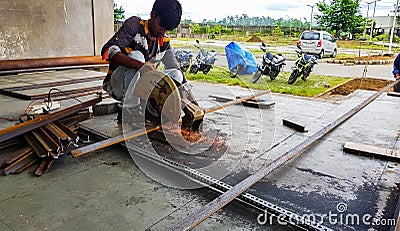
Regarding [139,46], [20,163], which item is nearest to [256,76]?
[139,46]

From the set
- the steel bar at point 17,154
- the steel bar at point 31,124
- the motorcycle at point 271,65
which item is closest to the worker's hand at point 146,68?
the steel bar at point 31,124

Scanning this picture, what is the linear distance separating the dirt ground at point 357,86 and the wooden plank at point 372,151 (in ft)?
10.5

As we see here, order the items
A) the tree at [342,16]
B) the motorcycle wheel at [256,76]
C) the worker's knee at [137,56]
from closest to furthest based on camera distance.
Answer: the worker's knee at [137,56], the motorcycle wheel at [256,76], the tree at [342,16]

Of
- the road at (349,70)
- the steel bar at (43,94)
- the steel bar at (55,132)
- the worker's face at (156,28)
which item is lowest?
the steel bar at (55,132)

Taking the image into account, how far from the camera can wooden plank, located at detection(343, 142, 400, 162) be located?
2834 mm

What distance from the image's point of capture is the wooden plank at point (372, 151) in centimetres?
283

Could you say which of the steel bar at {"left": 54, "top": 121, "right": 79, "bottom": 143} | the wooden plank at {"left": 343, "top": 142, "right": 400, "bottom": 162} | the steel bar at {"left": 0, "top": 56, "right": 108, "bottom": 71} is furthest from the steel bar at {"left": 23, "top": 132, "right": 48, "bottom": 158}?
the steel bar at {"left": 0, "top": 56, "right": 108, "bottom": 71}

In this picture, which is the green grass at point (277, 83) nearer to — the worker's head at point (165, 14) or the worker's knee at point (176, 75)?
the worker's knee at point (176, 75)

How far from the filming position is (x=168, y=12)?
106 inches

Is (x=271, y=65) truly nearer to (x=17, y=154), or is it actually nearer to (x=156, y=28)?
(x=156, y=28)

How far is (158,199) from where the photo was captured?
210 centimetres

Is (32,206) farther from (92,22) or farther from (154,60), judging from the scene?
(92,22)

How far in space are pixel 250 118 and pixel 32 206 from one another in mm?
2694

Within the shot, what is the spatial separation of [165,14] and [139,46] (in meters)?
0.48
